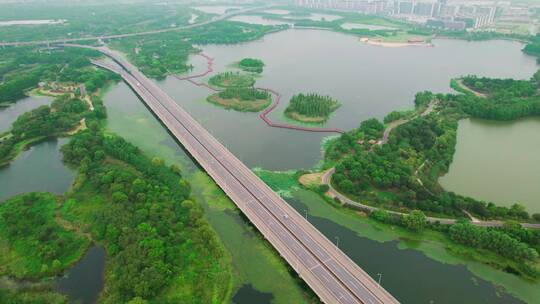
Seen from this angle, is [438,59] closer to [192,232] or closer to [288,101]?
[288,101]

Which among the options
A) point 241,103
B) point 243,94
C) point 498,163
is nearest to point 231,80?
point 243,94

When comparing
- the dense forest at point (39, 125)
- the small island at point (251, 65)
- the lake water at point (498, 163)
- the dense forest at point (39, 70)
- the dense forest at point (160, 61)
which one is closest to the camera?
the lake water at point (498, 163)

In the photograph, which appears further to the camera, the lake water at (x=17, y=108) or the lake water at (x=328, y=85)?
the lake water at (x=17, y=108)

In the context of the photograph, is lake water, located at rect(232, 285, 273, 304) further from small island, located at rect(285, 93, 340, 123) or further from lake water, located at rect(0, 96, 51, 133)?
lake water, located at rect(0, 96, 51, 133)

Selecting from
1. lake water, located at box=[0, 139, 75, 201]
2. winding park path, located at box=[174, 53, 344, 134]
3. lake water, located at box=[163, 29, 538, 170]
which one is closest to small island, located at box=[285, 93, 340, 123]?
lake water, located at box=[163, 29, 538, 170]

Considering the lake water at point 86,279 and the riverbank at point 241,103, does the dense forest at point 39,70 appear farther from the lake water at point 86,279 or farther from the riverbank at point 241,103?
the lake water at point 86,279

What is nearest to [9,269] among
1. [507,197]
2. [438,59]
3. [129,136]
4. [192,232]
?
[192,232]

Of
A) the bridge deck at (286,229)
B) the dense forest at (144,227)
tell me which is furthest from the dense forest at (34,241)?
the bridge deck at (286,229)
